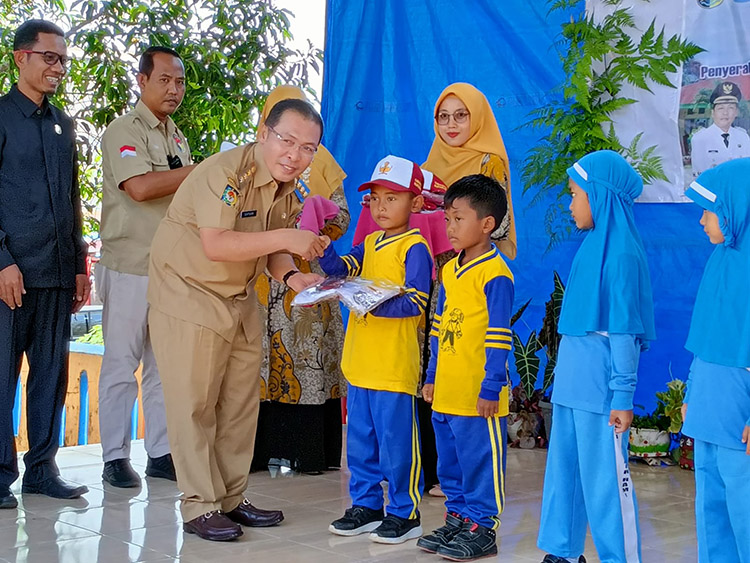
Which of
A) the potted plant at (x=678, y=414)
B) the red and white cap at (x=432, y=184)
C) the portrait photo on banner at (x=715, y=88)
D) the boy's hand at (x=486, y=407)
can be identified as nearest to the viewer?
the boy's hand at (x=486, y=407)

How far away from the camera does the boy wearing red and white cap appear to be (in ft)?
10.5

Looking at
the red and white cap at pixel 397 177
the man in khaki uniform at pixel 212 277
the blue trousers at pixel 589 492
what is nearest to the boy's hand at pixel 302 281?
the man in khaki uniform at pixel 212 277

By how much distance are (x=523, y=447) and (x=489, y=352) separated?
82.7 inches

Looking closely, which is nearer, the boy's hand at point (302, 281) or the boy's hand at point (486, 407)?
the boy's hand at point (486, 407)

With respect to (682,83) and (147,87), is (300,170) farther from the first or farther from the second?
(682,83)

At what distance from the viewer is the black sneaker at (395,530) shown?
318 centimetres

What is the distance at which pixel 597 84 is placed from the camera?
15.0 feet

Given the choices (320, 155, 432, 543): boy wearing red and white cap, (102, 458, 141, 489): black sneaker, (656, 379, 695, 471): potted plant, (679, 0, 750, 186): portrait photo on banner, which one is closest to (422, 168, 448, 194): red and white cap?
(320, 155, 432, 543): boy wearing red and white cap

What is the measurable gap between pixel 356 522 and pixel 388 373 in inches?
21.0

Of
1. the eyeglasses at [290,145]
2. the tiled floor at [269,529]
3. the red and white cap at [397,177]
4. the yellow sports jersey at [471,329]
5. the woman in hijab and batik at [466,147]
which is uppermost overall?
the woman in hijab and batik at [466,147]

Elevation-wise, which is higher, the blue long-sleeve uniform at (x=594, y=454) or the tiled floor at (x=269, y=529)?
the blue long-sleeve uniform at (x=594, y=454)

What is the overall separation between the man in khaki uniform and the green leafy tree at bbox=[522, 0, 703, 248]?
5.85 ft

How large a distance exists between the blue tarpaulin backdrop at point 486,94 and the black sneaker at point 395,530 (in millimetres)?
1855

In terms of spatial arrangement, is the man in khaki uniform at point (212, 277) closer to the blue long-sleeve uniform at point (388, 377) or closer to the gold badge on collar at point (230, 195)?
the gold badge on collar at point (230, 195)
